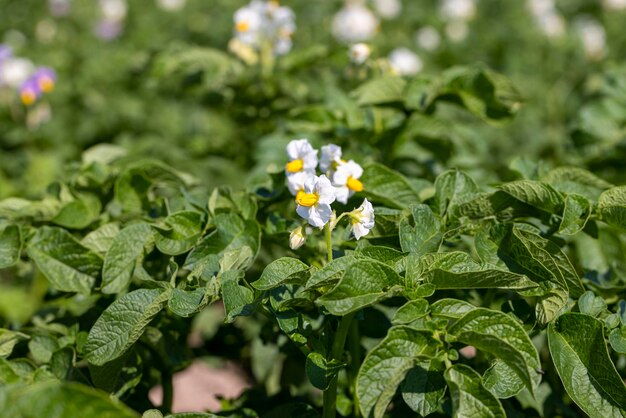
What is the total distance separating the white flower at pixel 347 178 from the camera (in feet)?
4.88

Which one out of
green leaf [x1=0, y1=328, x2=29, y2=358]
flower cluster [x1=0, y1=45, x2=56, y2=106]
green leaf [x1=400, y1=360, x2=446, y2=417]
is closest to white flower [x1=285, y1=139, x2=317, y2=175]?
green leaf [x1=400, y1=360, x2=446, y2=417]

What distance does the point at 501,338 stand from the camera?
1134 mm

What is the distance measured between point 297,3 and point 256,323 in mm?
3864

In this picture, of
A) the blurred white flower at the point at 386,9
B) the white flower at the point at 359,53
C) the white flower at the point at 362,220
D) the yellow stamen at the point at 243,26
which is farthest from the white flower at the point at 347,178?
the blurred white flower at the point at 386,9

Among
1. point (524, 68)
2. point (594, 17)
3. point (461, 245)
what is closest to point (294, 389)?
point (461, 245)

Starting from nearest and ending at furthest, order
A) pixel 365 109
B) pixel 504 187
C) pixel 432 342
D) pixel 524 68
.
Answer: pixel 432 342 < pixel 504 187 < pixel 365 109 < pixel 524 68

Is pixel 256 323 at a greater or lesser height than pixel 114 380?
lesser

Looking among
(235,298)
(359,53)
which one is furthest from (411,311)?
(359,53)

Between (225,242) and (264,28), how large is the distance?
1.54 metres

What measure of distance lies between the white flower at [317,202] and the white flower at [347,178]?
16cm

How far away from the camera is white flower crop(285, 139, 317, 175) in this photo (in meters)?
1.50

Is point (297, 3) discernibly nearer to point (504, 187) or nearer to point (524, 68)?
point (524, 68)

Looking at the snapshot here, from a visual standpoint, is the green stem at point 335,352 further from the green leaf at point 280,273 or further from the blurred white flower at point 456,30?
the blurred white flower at point 456,30

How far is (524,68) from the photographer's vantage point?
462cm
